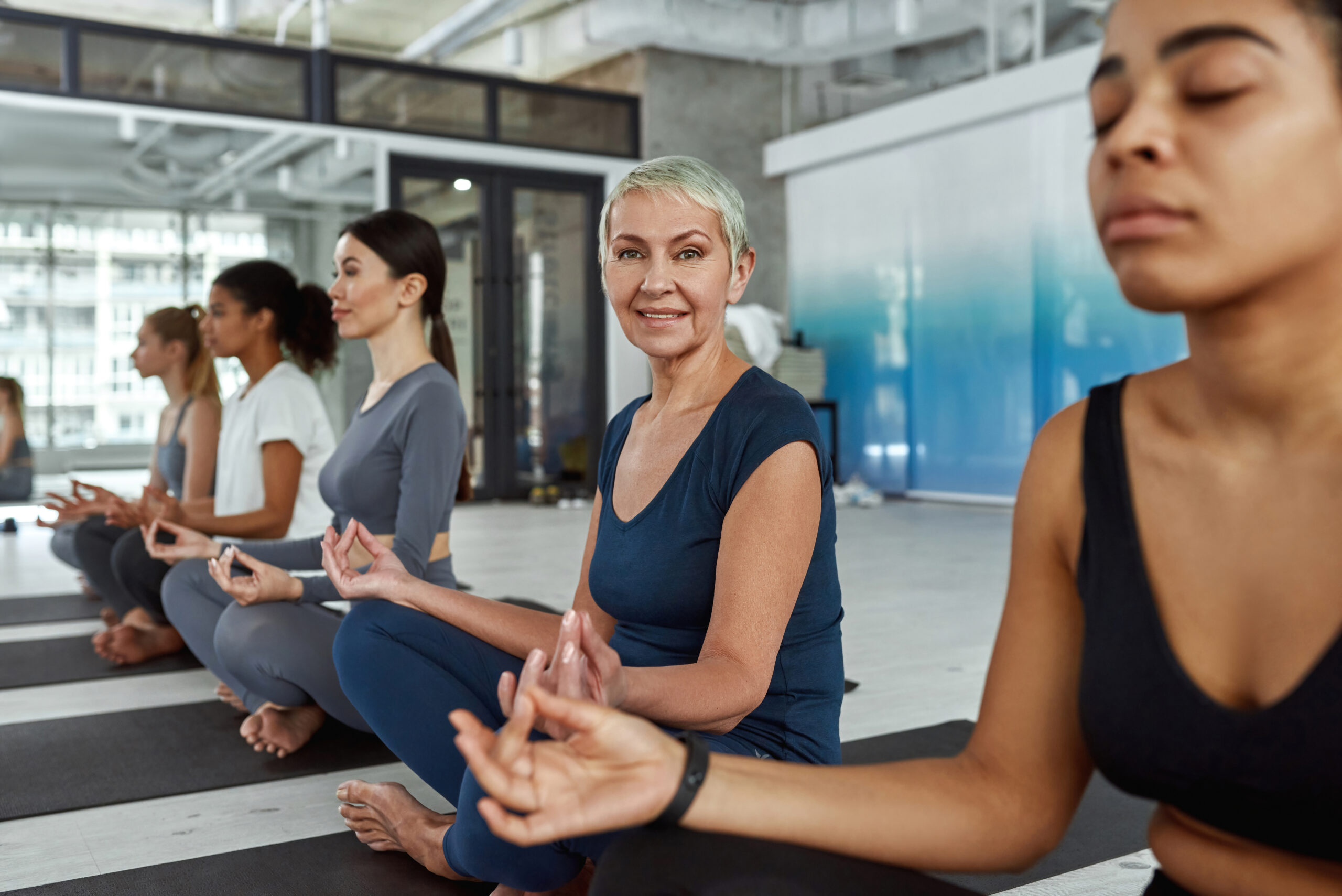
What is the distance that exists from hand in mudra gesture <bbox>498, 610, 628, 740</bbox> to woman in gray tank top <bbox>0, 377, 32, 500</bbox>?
689cm

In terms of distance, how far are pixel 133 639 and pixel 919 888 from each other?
2911mm

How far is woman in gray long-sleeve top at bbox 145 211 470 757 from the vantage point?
2.04 meters

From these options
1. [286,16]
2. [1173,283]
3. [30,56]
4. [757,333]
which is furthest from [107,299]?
[1173,283]

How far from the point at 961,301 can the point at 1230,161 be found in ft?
23.6

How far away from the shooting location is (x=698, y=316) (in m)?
1.40

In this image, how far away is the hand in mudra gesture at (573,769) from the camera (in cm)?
68

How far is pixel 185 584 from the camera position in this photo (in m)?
2.58

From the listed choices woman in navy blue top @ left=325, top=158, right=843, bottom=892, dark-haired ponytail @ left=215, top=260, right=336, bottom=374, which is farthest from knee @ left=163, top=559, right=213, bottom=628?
woman in navy blue top @ left=325, top=158, right=843, bottom=892

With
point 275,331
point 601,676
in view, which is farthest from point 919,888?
point 275,331

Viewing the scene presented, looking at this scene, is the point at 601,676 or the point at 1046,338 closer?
the point at 601,676

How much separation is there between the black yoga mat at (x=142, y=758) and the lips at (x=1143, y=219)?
188 centimetres

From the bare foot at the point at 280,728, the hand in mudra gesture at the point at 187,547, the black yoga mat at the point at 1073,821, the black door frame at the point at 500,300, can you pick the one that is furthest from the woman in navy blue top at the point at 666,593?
the black door frame at the point at 500,300

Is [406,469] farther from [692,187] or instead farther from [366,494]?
[692,187]

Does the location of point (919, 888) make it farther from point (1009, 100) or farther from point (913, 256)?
point (913, 256)
